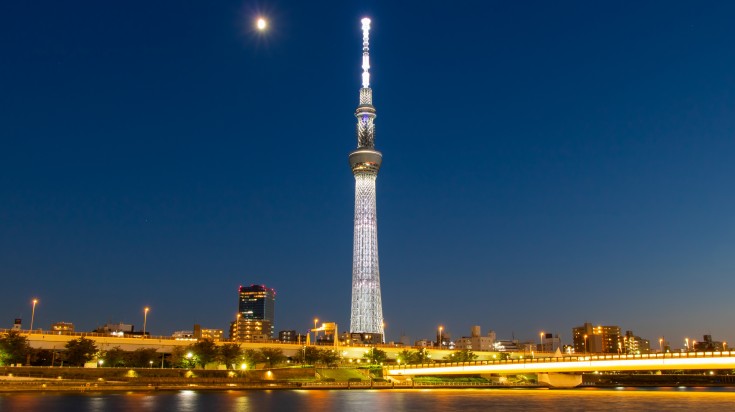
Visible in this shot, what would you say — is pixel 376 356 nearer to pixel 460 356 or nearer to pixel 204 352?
pixel 460 356

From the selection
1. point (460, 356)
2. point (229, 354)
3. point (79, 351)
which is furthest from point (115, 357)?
point (460, 356)

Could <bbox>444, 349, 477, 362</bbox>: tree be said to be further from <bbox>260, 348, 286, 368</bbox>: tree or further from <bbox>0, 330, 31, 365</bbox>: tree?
<bbox>0, 330, 31, 365</bbox>: tree

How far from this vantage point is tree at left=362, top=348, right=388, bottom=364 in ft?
516

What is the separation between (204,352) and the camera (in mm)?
119375

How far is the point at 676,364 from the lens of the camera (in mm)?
90938

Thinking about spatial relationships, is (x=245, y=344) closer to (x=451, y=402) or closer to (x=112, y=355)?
(x=112, y=355)

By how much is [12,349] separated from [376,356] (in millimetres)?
79378

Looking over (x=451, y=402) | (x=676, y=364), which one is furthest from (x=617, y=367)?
(x=451, y=402)

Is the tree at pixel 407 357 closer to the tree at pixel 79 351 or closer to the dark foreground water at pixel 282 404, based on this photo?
the tree at pixel 79 351

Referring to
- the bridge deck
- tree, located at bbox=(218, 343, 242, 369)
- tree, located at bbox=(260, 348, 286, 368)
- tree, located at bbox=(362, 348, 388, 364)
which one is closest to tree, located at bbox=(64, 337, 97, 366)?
tree, located at bbox=(218, 343, 242, 369)

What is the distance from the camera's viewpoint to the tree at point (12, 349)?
322 ft

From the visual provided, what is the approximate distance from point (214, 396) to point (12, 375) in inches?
1035

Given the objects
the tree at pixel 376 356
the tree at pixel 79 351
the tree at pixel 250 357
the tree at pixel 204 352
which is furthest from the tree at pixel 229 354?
the tree at pixel 376 356

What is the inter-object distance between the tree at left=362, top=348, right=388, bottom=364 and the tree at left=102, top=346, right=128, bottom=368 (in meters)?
59.3
